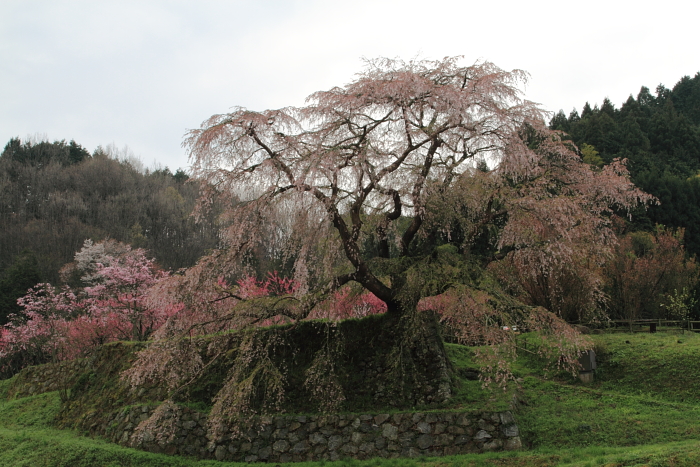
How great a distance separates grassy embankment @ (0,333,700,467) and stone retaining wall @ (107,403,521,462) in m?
0.32

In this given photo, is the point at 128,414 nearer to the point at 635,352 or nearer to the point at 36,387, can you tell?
the point at 36,387

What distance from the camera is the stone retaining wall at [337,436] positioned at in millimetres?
7453

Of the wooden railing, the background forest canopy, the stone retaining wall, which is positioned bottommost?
the stone retaining wall

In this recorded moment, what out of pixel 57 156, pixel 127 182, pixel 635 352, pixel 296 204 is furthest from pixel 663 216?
Answer: pixel 57 156

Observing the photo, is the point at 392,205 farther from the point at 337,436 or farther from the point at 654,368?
the point at 654,368

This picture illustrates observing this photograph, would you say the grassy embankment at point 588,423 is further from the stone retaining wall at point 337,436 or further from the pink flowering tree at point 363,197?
the pink flowering tree at point 363,197

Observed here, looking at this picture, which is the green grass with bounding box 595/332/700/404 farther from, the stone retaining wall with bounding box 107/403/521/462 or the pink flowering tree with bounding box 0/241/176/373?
the pink flowering tree with bounding box 0/241/176/373

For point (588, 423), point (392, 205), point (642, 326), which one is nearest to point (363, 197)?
point (392, 205)

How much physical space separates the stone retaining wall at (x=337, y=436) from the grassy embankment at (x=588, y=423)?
319mm

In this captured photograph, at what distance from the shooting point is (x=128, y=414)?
908 cm

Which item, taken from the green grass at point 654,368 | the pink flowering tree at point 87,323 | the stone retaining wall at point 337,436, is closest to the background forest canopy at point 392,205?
the stone retaining wall at point 337,436

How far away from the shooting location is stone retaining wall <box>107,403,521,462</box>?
293 inches

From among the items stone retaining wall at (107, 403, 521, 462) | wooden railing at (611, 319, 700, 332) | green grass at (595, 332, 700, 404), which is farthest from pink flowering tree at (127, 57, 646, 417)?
wooden railing at (611, 319, 700, 332)

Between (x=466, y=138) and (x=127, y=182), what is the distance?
4286cm
